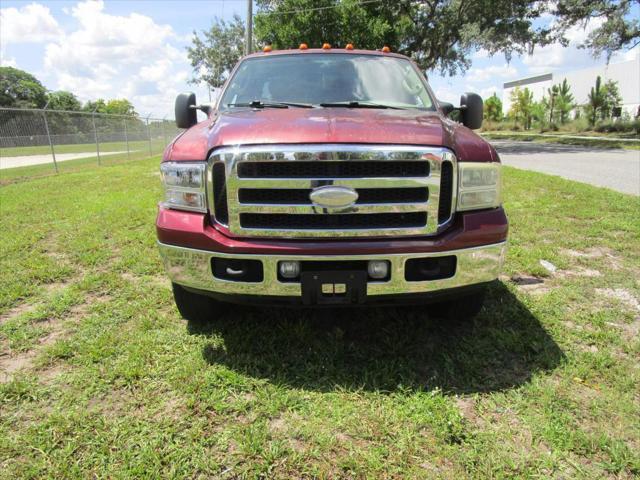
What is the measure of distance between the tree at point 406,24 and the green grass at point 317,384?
61.0 feet

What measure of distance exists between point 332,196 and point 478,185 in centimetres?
84

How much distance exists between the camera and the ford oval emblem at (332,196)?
225 cm

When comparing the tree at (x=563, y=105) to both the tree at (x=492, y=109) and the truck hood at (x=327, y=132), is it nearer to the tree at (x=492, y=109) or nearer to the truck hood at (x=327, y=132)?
the tree at (x=492, y=109)

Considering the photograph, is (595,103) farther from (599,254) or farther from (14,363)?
(14,363)

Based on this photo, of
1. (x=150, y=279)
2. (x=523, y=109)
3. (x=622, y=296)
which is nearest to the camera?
(x=622, y=296)

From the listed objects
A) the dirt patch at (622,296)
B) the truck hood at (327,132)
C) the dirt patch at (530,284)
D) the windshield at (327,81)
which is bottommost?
the dirt patch at (622,296)

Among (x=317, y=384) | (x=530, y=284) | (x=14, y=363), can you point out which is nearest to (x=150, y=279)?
(x=14, y=363)

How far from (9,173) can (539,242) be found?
44.9 feet

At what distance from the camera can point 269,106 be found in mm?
3092

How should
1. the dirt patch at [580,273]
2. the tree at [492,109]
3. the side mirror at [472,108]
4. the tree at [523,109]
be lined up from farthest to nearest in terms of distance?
the tree at [492,109] → the tree at [523,109] → the dirt patch at [580,273] → the side mirror at [472,108]

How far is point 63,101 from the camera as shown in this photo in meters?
64.9

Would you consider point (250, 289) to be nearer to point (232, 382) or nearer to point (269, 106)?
point (232, 382)

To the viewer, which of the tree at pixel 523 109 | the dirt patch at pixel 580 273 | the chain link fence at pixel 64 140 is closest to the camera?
the dirt patch at pixel 580 273

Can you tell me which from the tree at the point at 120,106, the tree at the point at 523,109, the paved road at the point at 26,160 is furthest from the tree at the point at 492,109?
the tree at the point at 120,106
